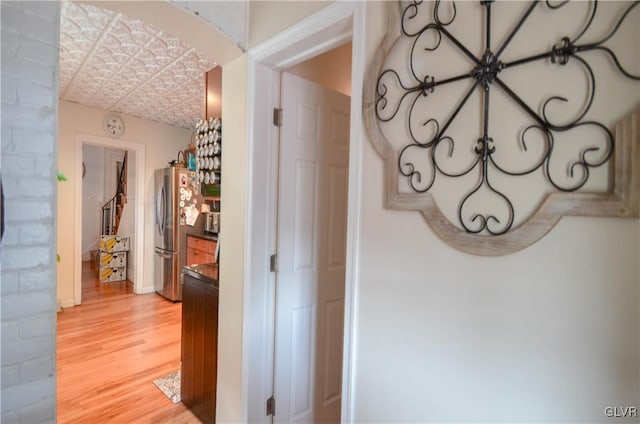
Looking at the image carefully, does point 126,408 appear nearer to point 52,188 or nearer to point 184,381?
point 184,381

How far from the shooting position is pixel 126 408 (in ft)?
6.86

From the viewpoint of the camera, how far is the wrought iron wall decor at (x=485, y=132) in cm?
64

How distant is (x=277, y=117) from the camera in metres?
1.64

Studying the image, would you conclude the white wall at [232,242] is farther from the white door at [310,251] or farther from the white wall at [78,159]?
the white wall at [78,159]

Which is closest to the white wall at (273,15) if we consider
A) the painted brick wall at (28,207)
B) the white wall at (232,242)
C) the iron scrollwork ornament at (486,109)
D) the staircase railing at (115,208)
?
the white wall at (232,242)

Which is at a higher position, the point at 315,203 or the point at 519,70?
the point at 519,70

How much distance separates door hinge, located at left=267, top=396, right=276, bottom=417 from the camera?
1686 mm

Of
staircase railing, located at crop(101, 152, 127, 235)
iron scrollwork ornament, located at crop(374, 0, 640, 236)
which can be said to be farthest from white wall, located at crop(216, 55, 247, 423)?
staircase railing, located at crop(101, 152, 127, 235)

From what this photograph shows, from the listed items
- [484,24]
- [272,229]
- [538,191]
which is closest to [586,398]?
[538,191]

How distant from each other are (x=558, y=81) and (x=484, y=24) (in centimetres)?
24

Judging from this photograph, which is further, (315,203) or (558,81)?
(315,203)

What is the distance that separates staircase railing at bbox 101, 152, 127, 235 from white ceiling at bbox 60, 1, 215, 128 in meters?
2.60

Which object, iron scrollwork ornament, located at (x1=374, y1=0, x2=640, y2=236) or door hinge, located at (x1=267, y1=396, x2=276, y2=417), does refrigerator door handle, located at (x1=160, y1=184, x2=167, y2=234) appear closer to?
door hinge, located at (x1=267, y1=396, x2=276, y2=417)

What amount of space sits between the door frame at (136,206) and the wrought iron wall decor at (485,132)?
14.2ft
